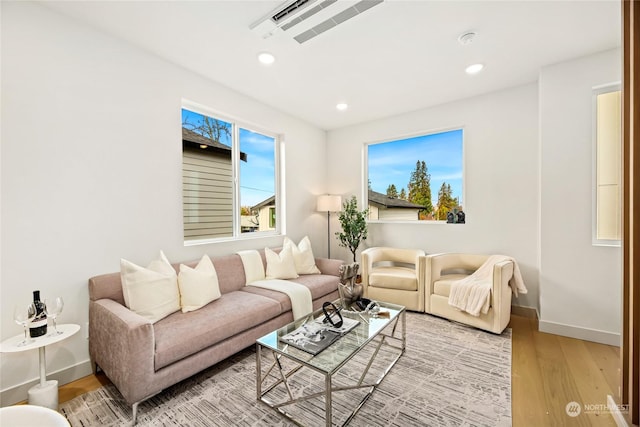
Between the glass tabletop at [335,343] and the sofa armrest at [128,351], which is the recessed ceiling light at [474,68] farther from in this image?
the sofa armrest at [128,351]

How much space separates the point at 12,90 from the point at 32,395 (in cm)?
202

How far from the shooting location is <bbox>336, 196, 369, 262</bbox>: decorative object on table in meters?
4.31

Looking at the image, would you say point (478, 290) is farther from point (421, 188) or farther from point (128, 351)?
point (128, 351)

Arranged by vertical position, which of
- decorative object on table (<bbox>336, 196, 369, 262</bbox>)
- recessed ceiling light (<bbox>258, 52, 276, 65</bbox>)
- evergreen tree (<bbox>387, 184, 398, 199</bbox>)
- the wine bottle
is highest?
recessed ceiling light (<bbox>258, 52, 276, 65</bbox>)

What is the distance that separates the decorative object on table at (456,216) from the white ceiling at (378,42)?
5.09 feet

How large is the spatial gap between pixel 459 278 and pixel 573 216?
50.7 inches

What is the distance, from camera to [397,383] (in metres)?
2.06

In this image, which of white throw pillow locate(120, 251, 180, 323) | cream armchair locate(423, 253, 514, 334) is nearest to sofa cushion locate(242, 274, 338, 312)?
white throw pillow locate(120, 251, 180, 323)

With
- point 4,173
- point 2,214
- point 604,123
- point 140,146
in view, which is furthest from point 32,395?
point 604,123

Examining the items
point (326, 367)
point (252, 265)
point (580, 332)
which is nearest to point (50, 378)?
point (252, 265)

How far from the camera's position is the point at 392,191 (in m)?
4.50

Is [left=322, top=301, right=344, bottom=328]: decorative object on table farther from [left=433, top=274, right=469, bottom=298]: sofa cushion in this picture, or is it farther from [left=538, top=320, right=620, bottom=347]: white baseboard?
[left=538, top=320, right=620, bottom=347]: white baseboard

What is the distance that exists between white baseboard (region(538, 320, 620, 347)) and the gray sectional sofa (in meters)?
2.68

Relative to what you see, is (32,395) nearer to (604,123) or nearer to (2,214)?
(2,214)
